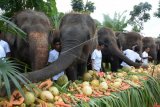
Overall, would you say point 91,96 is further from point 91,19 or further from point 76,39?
point 91,19

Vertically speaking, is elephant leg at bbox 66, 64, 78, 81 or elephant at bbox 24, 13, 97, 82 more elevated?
elephant at bbox 24, 13, 97, 82

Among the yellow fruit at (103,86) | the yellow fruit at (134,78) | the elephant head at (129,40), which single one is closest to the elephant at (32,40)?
the yellow fruit at (103,86)

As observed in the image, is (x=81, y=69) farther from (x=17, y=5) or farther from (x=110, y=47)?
(x=110, y=47)

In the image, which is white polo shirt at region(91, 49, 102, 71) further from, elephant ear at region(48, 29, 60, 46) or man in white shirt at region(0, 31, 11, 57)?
man in white shirt at region(0, 31, 11, 57)

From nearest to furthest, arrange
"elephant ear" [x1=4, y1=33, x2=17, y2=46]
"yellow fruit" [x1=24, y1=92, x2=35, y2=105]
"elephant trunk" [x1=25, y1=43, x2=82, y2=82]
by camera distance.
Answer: "yellow fruit" [x1=24, y1=92, x2=35, y2=105]
"elephant trunk" [x1=25, y1=43, x2=82, y2=82]
"elephant ear" [x1=4, y1=33, x2=17, y2=46]

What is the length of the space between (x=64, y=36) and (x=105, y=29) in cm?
469

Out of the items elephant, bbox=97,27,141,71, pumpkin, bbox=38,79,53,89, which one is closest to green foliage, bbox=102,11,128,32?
elephant, bbox=97,27,141,71

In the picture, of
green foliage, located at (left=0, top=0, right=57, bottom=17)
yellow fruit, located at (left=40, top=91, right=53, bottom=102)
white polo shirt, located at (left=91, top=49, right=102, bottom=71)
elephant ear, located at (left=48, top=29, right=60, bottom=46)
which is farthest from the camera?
white polo shirt, located at (left=91, top=49, right=102, bottom=71)

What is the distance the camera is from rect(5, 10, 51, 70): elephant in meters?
6.53

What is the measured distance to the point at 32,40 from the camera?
21.9ft

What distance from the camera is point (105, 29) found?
38.9ft

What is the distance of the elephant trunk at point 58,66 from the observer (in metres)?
5.17

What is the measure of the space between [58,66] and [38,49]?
84cm

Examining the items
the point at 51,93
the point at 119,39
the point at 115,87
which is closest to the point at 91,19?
the point at 115,87
